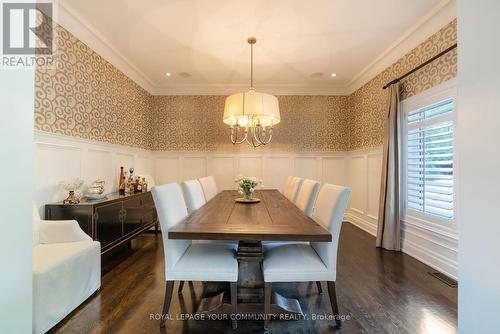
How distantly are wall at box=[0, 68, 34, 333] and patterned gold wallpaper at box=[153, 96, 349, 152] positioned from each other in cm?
389

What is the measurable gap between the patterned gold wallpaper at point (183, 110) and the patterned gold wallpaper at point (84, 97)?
0.03 ft

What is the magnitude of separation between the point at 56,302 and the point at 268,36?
133 inches

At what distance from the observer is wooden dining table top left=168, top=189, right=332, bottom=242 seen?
1408 mm

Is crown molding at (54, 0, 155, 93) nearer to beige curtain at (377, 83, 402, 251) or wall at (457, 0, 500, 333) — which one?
wall at (457, 0, 500, 333)

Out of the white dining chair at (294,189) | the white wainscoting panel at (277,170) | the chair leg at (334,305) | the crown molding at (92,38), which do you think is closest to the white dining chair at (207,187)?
the white dining chair at (294,189)

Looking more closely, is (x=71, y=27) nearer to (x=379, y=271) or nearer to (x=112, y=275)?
(x=112, y=275)

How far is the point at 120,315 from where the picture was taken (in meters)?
1.74

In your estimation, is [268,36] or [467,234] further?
[268,36]

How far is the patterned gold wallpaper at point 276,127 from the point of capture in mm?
→ 4777

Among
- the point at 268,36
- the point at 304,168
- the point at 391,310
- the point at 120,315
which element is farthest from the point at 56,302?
the point at 304,168

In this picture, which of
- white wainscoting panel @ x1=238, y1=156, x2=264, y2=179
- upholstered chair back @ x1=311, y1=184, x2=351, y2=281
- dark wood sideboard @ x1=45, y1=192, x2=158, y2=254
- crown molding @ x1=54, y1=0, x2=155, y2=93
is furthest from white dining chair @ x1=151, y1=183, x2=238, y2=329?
white wainscoting panel @ x1=238, y1=156, x2=264, y2=179

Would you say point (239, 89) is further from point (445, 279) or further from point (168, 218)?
point (445, 279)

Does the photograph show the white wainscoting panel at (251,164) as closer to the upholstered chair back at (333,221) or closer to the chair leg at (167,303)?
the upholstered chair back at (333,221)

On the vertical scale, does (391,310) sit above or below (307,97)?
below
